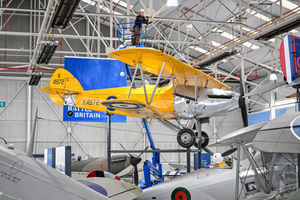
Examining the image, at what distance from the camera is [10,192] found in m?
2.50

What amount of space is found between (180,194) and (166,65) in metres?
3.96

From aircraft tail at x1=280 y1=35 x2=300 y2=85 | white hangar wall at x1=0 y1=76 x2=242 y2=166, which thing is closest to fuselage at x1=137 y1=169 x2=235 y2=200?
aircraft tail at x1=280 y1=35 x2=300 y2=85

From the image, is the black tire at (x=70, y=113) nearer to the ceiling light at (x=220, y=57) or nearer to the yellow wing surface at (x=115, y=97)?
the yellow wing surface at (x=115, y=97)

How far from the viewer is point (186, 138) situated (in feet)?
32.0

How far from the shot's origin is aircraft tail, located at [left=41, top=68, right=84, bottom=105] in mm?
11469

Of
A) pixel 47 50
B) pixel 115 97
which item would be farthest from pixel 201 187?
pixel 47 50

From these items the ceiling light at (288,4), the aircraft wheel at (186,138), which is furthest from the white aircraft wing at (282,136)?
the ceiling light at (288,4)

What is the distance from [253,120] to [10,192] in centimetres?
2419

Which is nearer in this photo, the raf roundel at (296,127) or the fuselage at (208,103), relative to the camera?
the raf roundel at (296,127)

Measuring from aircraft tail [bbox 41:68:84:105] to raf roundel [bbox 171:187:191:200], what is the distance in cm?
626

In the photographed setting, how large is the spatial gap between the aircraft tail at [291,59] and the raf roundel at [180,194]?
245cm

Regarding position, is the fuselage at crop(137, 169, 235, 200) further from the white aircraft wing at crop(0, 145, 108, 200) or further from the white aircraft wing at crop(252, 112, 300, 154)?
the white aircraft wing at crop(0, 145, 108, 200)

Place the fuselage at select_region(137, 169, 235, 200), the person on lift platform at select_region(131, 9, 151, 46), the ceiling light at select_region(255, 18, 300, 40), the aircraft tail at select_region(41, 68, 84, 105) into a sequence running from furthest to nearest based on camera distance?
the aircraft tail at select_region(41, 68, 84, 105) → the person on lift platform at select_region(131, 9, 151, 46) → the ceiling light at select_region(255, 18, 300, 40) → the fuselage at select_region(137, 169, 235, 200)

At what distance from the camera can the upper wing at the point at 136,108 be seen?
8551 mm
